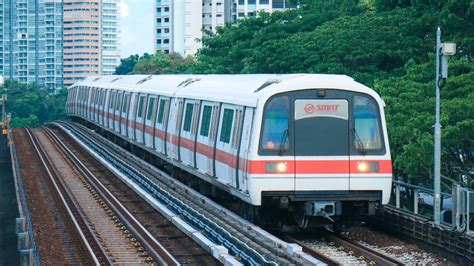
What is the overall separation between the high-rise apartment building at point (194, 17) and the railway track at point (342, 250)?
119 meters

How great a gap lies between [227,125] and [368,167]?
369 centimetres

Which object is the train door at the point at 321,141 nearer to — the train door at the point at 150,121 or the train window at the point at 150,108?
the train door at the point at 150,121

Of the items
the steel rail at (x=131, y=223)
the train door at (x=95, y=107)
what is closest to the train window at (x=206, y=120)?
the steel rail at (x=131, y=223)

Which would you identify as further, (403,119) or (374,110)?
(403,119)

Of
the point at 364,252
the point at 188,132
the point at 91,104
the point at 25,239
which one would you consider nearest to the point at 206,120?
the point at 188,132

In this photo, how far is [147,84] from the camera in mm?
36562

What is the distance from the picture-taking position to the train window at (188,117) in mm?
25844

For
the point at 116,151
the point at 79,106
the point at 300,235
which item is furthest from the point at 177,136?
the point at 79,106

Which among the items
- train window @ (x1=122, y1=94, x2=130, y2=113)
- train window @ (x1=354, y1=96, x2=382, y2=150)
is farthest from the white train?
train window @ (x1=122, y1=94, x2=130, y2=113)

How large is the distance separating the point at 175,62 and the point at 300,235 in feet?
333

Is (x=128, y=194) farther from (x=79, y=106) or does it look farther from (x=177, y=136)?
(x=79, y=106)

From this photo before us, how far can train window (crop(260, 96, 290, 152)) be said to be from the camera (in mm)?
18812

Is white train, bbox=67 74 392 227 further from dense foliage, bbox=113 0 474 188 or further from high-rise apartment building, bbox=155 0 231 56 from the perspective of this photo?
high-rise apartment building, bbox=155 0 231 56

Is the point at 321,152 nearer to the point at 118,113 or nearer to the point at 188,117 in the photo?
the point at 188,117
